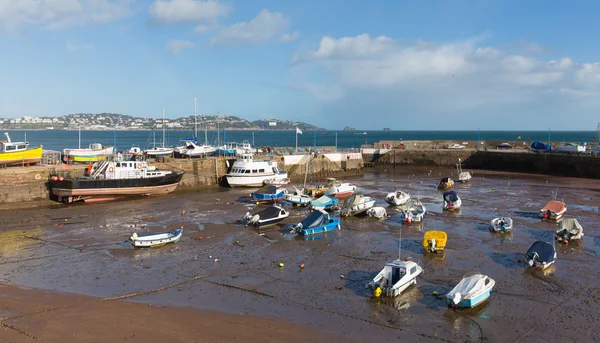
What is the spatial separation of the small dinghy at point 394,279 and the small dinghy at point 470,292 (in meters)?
1.61

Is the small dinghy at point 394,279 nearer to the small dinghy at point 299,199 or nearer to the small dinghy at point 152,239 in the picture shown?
the small dinghy at point 152,239

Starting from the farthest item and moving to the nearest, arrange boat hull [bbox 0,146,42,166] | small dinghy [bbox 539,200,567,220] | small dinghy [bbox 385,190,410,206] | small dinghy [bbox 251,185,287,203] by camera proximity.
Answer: boat hull [bbox 0,146,42,166] < small dinghy [bbox 251,185,287,203] < small dinghy [bbox 385,190,410,206] < small dinghy [bbox 539,200,567,220]

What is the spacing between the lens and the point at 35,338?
12.8 metres

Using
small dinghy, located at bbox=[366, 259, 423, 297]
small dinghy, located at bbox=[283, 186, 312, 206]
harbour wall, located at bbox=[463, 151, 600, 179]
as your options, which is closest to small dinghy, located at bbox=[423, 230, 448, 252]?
small dinghy, located at bbox=[366, 259, 423, 297]

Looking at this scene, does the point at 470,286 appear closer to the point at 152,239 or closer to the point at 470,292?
the point at 470,292

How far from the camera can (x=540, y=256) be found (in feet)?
62.4

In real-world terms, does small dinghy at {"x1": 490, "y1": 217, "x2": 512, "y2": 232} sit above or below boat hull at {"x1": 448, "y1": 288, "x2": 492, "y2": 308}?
above

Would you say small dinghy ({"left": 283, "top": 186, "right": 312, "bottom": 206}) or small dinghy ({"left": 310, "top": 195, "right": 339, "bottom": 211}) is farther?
small dinghy ({"left": 283, "top": 186, "right": 312, "bottom": 206})

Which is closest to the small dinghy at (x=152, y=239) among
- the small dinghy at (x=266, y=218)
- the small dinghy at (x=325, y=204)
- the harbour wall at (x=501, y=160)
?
the small dinghy at (x=266, y=218)

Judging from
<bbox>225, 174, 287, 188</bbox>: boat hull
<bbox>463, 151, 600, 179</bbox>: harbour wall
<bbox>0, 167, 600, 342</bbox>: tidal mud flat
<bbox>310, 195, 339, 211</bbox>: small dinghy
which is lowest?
<bbox>0, 167, 600, 342</bbox>: tidal mud flat

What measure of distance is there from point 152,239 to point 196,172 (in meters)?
21.1

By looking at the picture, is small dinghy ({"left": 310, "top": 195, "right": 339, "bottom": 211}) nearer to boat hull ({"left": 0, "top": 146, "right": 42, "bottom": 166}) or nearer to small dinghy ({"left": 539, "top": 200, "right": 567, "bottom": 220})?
small dinghy ({"left": 539, "top": 200, "right": 567, "bottom": 220})

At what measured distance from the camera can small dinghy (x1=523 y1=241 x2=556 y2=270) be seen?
18.9 meters

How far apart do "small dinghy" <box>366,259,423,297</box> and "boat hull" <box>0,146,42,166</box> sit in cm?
3153
